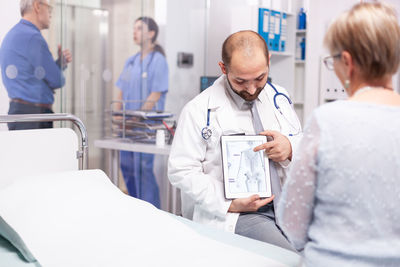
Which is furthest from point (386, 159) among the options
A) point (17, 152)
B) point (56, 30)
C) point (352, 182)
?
point (56, 30)

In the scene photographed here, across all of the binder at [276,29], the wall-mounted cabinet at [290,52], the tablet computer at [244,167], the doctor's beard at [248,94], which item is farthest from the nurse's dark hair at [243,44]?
the binder at [276,29]

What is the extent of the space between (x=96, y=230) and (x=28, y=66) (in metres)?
Answer: 2.20

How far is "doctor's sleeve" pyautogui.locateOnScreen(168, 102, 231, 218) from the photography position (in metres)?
1.89

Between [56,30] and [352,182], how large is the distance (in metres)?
3.24

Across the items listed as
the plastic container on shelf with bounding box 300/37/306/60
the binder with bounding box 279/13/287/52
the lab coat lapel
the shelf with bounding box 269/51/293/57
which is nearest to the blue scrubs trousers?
the shelf with bounding box 269/51/293/57

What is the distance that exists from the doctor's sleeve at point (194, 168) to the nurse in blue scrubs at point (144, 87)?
2.31 metres

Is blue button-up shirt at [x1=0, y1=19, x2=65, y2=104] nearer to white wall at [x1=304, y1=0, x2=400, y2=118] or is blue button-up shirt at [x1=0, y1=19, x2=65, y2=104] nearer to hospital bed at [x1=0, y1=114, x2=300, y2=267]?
hospital bed at [x1=0, y1=114, x2=300, y2=267]

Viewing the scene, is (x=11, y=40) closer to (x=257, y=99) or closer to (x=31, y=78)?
(x=31, y=78)

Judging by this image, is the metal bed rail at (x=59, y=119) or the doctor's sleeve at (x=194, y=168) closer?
the doctor's sleeve at (x=194, y=168)

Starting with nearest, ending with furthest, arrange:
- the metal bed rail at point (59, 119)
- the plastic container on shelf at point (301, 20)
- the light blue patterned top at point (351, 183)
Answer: the light blue patterned top at point (351, 183), the metal bed rail at point (59, 119), the plastic container on shelf at point (301, 20)

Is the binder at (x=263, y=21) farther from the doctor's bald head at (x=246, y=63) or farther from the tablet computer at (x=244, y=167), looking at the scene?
the tablet computer at (x=244, y=167)

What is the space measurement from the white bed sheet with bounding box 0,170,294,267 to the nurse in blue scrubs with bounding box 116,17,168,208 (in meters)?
2.51

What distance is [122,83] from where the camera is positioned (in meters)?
4.35

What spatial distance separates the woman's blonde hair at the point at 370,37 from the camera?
1.01 meters
